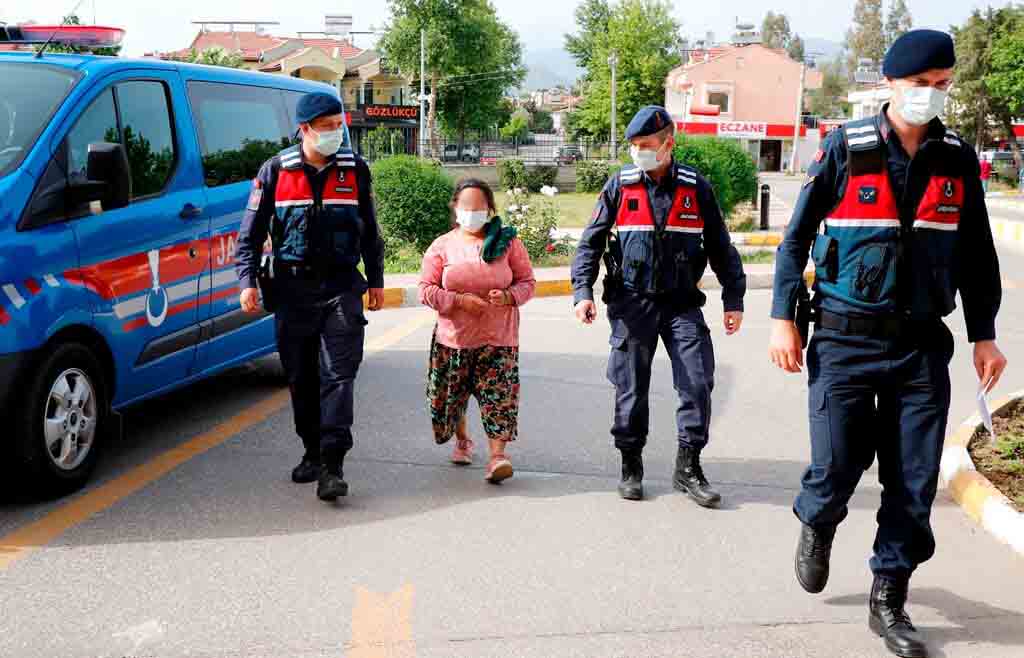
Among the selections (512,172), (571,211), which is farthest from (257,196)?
(512,172)

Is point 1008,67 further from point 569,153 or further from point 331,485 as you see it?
point 331,485

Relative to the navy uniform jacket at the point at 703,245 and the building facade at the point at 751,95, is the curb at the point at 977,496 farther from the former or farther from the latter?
the building facade at the point at 751,95

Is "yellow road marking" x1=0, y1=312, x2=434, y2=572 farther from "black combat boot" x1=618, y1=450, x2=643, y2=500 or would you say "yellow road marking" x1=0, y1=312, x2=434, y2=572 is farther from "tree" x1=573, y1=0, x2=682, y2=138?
"tree" x1=573, y1=0, x2=682, y2=138

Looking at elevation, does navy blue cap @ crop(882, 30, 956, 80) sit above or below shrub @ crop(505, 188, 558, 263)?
above

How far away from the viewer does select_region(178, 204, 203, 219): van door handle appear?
20.1ft

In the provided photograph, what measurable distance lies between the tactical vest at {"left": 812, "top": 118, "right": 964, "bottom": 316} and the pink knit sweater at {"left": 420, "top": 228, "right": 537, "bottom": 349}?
2.13 metres

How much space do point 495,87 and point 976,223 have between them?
74.7 metres

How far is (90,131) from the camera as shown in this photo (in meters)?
5.53

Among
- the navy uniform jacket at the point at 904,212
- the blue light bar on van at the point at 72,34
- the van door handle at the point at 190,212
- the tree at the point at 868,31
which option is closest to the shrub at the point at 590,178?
the blue light bar on van at the point at 72,34

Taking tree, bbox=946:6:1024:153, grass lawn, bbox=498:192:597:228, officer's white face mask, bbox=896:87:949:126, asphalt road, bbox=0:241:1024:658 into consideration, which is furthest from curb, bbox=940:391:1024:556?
tree, bbox=946:6:1024:153

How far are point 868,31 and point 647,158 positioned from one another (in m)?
130

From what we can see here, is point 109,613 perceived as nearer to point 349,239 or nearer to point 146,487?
point 146,487

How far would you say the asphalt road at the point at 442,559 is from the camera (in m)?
3.93

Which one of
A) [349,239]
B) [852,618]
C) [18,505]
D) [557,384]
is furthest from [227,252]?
[852,618]
